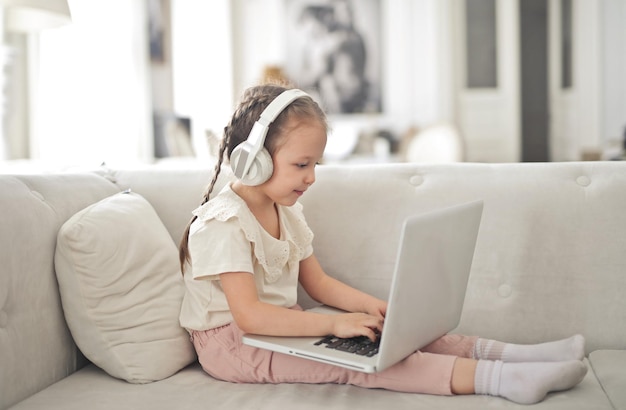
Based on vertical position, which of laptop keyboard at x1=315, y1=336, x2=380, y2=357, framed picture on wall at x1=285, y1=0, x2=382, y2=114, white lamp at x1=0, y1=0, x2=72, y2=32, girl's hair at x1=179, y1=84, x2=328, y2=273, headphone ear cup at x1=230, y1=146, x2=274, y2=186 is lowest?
laptop keyboard at x1=315, y1=336, x2=380, y2=357

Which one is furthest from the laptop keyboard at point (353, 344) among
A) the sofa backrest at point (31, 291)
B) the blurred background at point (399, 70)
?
the blurred background at point (399, 70)

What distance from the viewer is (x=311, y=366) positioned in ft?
4.19

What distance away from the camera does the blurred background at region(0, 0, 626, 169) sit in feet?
18.3

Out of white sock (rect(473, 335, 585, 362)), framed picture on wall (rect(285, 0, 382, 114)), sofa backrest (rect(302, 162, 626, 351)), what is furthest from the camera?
framed picture on wall (rect(285, 0, 382, 114))

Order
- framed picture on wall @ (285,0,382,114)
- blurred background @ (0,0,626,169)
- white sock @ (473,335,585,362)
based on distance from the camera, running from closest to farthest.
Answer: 1. white sock @ (473,335,585,362)
2. blurred background @ (0,0,626,169)
3. framed picture on wall @ (285,0,382,114)

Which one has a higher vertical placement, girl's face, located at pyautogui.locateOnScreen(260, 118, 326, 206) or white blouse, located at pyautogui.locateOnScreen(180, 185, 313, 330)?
girl's face, located at pyautogui.locateOnScreen(260, 118, 326, 206)

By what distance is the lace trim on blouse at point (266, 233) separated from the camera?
4.35ft

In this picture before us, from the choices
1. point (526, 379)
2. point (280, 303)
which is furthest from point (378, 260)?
point (526, 379)

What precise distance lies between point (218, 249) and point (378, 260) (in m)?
0.42

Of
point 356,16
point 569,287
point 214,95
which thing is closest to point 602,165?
point 569,287

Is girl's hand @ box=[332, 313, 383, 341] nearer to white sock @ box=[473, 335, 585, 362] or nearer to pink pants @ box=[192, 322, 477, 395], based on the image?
pink pants @ box=[192, 322, 477, 395]

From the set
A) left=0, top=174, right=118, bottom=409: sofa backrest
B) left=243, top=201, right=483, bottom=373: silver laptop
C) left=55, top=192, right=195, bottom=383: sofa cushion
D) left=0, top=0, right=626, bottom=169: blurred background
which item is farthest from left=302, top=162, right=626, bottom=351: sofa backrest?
left=0, top=0, right=626, bottom=169: blurred background

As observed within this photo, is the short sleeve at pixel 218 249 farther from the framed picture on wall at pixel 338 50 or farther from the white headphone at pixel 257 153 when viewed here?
the framed picture on wall at pixel 338 50

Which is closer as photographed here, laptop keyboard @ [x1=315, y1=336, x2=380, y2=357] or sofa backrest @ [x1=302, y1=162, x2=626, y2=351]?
laptop keyboard @ [x1=315, y1=336, x2=380, y2=357]
